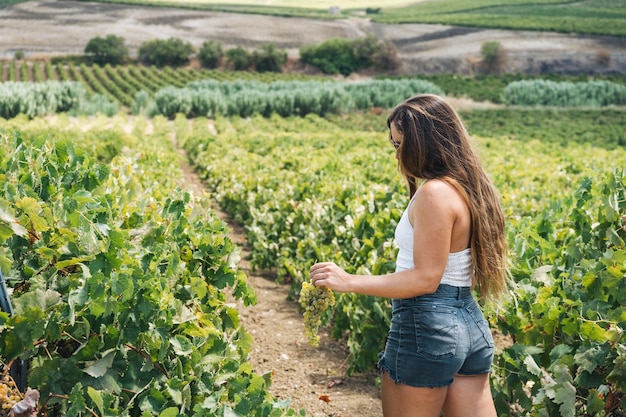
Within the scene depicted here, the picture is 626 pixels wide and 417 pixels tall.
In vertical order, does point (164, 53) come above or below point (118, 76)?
above

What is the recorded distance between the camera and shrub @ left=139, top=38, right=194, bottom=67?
2753 inches

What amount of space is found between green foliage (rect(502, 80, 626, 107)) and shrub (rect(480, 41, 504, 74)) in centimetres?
1582

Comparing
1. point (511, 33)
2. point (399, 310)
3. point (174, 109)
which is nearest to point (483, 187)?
point (399, 310)

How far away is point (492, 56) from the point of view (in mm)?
73312

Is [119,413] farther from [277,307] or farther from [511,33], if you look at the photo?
[511,33]

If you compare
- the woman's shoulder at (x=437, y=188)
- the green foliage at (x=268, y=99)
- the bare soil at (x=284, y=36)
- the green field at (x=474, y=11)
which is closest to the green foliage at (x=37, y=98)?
the green foliage at (x=268, y=99)

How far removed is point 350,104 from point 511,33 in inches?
1503

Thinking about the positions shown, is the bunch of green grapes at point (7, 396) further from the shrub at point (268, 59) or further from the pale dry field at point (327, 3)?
the pale dry field at point (327, 3)

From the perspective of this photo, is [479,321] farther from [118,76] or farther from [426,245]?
[118,76]

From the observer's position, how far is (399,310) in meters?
2.91

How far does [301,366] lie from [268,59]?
2676 inches

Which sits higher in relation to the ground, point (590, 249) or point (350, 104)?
point (590, 249)

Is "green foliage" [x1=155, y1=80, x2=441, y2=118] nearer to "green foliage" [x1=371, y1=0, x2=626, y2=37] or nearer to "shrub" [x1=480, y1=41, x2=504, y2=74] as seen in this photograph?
"shrub" [x1=480, y1=41, x2=504, y2=74]

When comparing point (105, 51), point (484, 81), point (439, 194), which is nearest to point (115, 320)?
point (439, 194)
